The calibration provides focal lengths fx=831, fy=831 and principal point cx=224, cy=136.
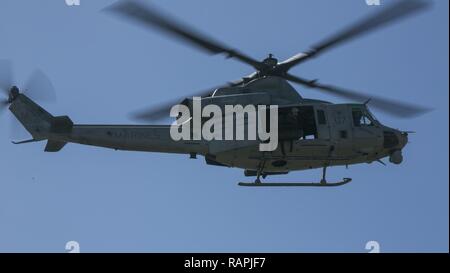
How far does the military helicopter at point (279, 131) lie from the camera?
55.6ft

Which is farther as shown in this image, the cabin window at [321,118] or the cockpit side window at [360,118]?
the cockpit side window at [360,118]

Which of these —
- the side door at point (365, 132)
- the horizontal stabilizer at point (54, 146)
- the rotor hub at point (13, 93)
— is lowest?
the horizontal stabilizer at point (54, 146)

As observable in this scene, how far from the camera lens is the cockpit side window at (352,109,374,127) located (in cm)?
1773

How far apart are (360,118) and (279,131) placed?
6.56ft

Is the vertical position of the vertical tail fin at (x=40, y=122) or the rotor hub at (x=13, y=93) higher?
the rotor hub at (x=13, y=93)

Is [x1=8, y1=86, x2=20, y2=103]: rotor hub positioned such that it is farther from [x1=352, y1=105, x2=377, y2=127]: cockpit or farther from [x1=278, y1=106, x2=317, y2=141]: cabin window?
[x1=352, y1=105, x2=377, y2=127]: cockpit

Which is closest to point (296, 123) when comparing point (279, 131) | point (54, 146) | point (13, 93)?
point (279, 131)

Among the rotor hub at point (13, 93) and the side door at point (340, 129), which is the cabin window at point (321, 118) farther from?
the rotor hub at point (13, 93)

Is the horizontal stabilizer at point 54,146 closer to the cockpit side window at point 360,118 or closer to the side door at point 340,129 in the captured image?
the side door at point 340,129

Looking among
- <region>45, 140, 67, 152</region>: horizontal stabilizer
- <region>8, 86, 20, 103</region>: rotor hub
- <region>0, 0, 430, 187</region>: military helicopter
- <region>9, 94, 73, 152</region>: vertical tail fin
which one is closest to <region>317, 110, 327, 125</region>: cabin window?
<region>0, 0, 430, 187</region>: military helicopter

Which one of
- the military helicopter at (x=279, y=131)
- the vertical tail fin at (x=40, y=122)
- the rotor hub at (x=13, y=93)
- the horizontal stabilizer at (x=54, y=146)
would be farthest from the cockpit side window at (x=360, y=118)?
the rotor hub at (x=13, y=93)

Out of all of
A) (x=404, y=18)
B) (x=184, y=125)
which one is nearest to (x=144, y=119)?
(x=184, y=125)

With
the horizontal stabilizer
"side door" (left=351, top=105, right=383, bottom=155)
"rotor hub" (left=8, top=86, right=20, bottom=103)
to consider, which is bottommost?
the horizontal stabilizer
